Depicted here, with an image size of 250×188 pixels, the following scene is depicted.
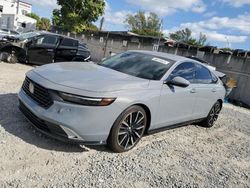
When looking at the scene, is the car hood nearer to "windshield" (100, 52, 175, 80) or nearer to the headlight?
the headlight

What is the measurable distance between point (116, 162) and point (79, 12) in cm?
2948

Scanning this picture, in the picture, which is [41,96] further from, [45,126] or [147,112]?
[147,112]

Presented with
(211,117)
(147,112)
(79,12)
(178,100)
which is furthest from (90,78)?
(79,12)

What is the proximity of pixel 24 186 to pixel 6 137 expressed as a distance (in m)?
1.23

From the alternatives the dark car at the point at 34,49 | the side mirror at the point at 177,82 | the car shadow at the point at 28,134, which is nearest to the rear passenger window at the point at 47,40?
the dark car at the point at 34,49

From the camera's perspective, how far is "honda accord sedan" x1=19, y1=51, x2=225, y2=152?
3723 millimetres

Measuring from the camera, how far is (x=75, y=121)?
12.1 ft

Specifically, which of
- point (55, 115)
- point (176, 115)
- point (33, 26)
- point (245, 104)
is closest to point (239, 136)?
point (176, 115)

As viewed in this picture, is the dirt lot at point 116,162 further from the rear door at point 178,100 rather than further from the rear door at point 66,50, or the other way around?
the rear door at point 66,50

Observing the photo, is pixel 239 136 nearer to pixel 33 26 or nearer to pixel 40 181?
pixel 40 181

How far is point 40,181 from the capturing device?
3.17 meters

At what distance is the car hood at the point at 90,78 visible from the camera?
3881 mm

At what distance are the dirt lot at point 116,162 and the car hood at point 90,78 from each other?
3.05 feet

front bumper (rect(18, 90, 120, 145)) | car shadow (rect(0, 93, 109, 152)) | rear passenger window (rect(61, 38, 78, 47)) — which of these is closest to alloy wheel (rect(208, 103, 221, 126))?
car shadow (rect(0, 93, 109, 152))
